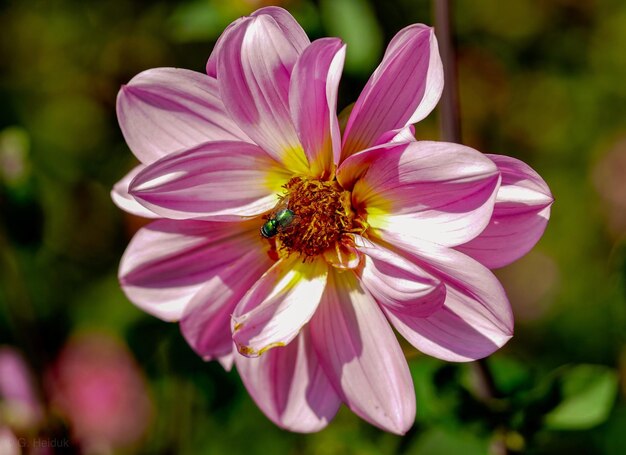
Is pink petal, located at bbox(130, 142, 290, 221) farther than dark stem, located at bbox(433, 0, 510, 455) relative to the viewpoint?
No

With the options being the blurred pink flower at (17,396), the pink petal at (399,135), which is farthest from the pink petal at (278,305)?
the blurred pink flower at (17,396)

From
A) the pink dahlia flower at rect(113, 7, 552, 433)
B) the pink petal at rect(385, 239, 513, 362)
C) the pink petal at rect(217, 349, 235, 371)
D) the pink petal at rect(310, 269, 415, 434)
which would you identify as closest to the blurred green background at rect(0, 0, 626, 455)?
the pink petal at rect(217, 349, 235, 371)

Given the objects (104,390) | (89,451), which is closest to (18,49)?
(104,390)

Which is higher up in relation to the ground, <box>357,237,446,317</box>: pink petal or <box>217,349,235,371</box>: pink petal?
<box>357,237,446,317</box>: pink petal

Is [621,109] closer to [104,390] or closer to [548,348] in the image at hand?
[548,348]

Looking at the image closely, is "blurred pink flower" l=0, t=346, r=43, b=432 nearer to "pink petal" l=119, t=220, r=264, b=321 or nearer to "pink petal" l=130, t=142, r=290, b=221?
"pink petal" l=119, t=220, r=264, b=321
